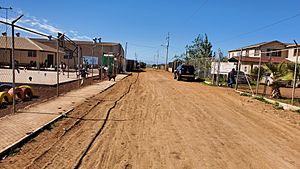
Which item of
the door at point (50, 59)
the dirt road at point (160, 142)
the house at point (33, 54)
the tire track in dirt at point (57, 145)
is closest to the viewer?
the tire track in dirt at point (57, 145)

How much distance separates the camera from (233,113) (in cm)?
1034

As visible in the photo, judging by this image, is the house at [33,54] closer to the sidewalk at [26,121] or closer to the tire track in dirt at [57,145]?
the sidewalk at [26,121]

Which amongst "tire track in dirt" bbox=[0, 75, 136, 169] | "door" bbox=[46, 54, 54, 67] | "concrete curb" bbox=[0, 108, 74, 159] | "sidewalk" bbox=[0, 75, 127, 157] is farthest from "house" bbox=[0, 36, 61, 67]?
"concrete curb" bbox=[0, 108, 74, 159]

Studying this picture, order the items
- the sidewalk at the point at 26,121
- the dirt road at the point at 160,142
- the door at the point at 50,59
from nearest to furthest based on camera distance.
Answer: the dirt road at the point at 160,142, the sidewalk at the point at 26,121, the door at the point at 50,59

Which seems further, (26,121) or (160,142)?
(26,121)

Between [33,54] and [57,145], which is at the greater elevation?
[33,54]

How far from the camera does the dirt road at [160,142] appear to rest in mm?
4781

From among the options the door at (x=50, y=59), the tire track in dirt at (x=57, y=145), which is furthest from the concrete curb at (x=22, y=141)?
the door at (x=50, y=59)

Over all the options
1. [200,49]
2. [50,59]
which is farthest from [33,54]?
[200,49]

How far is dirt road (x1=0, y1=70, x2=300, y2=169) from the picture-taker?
188 inches

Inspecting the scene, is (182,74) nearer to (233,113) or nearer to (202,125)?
(233,113)

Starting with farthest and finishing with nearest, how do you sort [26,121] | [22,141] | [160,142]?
1. [26,121]
2. [160,142]
3. [22,141]

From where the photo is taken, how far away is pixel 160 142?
5996 mm

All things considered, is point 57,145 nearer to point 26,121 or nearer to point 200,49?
point 26,121
